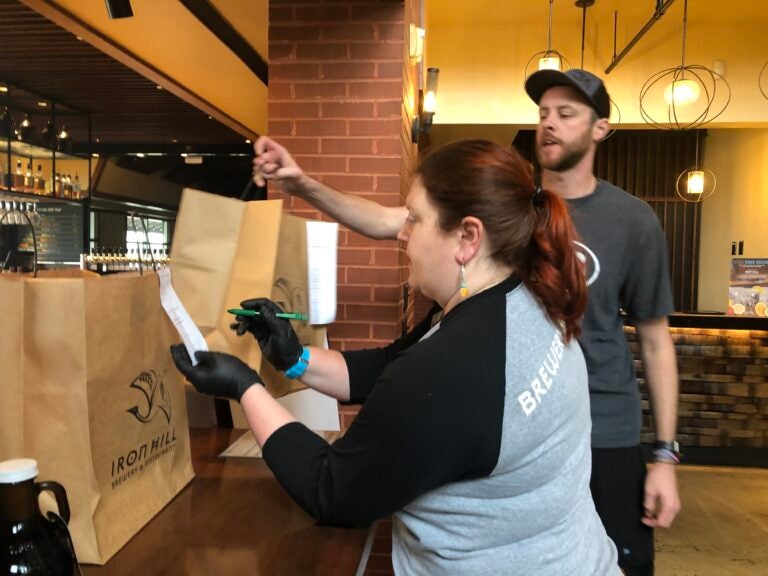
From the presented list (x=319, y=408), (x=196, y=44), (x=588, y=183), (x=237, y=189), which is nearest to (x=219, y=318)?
(x=319, y=408)

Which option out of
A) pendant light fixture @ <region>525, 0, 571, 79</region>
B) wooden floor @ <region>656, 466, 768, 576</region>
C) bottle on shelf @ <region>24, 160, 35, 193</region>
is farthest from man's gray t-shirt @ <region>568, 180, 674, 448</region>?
bottle on shelf @ <region>24, 160, 35, 193</region>

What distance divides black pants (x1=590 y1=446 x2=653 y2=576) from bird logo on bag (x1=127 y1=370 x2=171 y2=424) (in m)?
0.96

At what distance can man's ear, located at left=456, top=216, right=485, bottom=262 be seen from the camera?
920 millimetres

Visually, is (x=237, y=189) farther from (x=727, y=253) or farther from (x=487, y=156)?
(x=487, y=156)

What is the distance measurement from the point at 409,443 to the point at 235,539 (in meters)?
0.41

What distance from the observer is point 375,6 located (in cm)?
228

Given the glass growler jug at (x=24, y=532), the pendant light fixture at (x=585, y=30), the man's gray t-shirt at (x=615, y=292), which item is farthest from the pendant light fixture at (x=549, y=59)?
the glass growler jug at (x=24, y=532)

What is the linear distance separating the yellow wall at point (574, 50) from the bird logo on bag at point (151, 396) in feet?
16.2

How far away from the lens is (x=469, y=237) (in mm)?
933

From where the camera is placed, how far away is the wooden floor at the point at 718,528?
311 cm

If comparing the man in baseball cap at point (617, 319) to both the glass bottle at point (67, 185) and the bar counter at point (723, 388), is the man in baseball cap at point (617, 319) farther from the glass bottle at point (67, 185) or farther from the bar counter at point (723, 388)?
the glass bottle at point (67, 185)

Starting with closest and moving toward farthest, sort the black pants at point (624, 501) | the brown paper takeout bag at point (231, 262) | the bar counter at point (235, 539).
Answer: the bar counter at point (235, 539) < the brown paper takeout bag at point (231, 262) < the black pants at point (624, 501)

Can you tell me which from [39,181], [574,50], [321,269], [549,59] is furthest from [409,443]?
[574,50]

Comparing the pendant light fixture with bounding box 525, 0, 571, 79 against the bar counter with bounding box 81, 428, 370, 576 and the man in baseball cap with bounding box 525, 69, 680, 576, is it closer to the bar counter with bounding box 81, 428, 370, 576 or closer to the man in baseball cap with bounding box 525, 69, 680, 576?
the man in baseball cap with bounding box 525, 69, 680, 576
